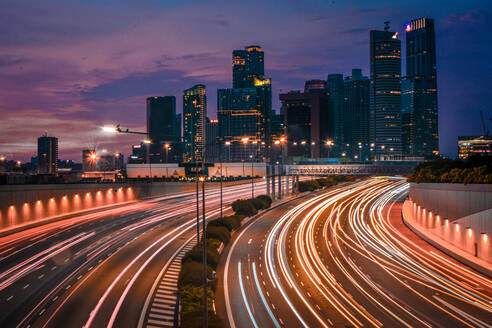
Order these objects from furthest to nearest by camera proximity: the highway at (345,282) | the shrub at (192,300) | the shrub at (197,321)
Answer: the highway at (345,282) → the shrub at (192,300) → the shrub at (197,321)

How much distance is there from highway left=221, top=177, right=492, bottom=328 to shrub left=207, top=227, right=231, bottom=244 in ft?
5.50

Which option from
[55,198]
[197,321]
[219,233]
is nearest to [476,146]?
[219,233]

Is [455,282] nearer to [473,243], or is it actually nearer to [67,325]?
[473,243]

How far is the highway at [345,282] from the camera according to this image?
998 inches

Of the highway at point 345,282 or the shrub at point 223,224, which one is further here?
the shrub at point 223,224

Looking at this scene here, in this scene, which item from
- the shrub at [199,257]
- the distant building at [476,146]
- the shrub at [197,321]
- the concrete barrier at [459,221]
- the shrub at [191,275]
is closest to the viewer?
the shrub at [197,321]

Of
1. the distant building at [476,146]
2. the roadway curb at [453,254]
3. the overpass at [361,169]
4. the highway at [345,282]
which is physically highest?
the distant building at [476,146]

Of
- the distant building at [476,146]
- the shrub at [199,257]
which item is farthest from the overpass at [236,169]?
the distant building at [476,146]

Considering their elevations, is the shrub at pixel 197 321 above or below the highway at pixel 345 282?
above

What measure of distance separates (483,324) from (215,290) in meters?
18.8

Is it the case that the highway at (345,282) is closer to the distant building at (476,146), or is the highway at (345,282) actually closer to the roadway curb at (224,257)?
the roadway curb at (224,257)

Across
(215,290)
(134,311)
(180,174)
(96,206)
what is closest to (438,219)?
(215,290)

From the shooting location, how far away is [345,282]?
32.7 m

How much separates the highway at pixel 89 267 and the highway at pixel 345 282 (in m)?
6.45
